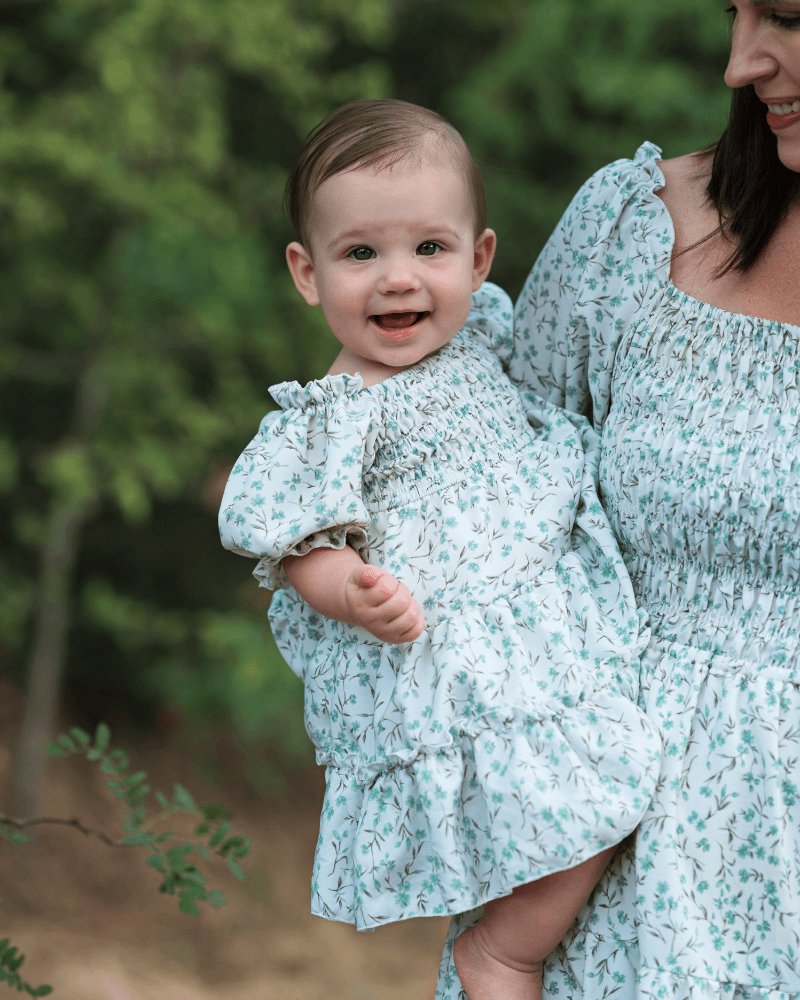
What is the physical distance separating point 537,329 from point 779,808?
707mm

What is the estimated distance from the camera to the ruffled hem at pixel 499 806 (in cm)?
145

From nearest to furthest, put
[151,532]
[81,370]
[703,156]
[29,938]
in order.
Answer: [703,156] → [29,938] → [81,370] → [151,532]

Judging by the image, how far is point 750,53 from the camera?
1.48 meters

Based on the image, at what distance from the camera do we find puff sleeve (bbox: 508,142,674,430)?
170 cm

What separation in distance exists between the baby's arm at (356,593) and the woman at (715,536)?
0.29m

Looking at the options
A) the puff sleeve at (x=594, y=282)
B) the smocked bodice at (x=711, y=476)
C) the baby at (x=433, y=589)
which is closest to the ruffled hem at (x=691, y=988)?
the baby at (x=433, y=589)

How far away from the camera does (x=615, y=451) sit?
1632mm

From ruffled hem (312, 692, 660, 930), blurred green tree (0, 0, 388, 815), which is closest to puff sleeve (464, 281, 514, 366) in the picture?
ruffled hem (312, 692, 660, 930)

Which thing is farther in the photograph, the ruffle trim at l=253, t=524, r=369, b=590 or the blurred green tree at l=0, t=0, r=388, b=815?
the blurred green tree at l=0, t=0, r=388, b=815

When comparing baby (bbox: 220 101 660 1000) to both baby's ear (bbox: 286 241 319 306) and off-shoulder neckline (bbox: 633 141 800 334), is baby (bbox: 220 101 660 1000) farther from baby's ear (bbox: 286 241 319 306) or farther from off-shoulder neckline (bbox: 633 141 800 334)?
off-shoulder neckline (bbox: 633 141 800 334)

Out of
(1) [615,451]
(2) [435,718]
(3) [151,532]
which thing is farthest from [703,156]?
(3) [151,532]

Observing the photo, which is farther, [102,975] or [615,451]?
[102,975]

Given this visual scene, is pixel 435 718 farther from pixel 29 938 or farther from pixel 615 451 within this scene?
pixel 29 938

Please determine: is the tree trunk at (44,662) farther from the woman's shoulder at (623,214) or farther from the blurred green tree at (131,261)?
the woman's shoulder at (623,214)
